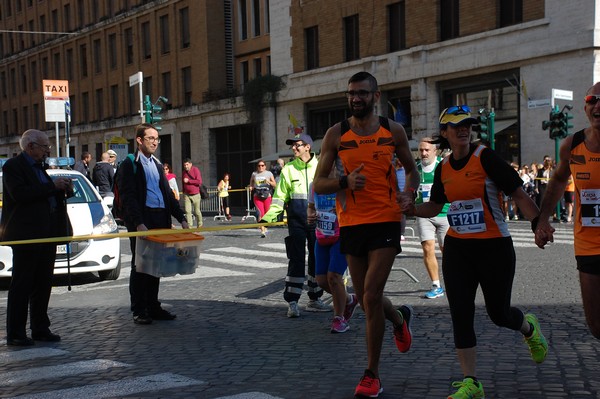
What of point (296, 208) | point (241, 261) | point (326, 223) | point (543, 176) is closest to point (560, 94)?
point (543, 176)

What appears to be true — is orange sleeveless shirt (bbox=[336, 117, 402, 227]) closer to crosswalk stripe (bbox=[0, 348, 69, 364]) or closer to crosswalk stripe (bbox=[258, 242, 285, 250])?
crosswalk stripe (bbox=[0, 348, 69, 364])

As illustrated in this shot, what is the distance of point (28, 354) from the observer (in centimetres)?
660

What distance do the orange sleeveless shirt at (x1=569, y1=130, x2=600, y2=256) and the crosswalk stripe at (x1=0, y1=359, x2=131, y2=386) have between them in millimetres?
3330

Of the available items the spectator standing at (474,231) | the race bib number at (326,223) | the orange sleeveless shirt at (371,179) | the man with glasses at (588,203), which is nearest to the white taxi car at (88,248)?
the race bib number at (326,223)

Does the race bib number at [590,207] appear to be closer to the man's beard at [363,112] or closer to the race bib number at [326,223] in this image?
the man's beard at [363,112]

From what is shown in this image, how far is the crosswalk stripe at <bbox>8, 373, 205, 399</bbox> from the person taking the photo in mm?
5137

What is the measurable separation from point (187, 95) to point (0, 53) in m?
31.3

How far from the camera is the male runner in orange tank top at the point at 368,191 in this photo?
511 centimetres

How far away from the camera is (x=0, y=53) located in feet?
221

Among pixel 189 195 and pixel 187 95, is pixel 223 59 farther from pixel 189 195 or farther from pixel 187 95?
pixel 189 195

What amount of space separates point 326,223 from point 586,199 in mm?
2821

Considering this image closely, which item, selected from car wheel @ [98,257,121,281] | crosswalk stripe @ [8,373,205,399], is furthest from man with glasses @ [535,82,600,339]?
car wheel @ [98,257,121,281]

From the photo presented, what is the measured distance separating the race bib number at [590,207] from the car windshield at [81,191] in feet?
27.2

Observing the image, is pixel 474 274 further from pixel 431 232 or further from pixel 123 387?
→ pixel 431 232
